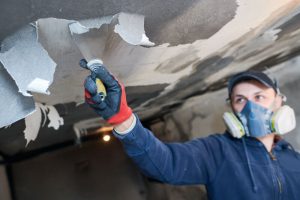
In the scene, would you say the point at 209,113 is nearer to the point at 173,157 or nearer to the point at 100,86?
the point at 173,157

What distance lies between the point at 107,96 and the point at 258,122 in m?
0.86

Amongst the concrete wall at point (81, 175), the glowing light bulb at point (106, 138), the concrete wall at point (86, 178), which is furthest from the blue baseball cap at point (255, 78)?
the concrete wall at point (81, 175)

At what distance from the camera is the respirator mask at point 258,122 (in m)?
1.61

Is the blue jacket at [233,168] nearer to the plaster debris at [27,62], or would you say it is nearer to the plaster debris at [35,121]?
the plaster debris at [35,121]

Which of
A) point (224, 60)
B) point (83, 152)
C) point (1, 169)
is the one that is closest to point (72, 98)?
point (224, 60)

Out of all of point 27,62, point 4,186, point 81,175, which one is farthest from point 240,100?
point 81,175

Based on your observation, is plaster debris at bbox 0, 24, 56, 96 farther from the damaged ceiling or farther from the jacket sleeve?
the jacket sleeve

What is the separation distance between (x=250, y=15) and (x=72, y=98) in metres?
0.96

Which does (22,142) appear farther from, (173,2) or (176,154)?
(173,2)

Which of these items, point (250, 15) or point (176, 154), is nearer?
point (250, 15)

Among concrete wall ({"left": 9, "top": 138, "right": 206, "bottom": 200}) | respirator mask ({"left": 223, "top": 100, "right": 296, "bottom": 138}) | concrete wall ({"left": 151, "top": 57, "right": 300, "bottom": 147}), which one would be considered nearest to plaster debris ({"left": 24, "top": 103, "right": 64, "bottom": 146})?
respirator mask ({"left": 223, "top": 100, "right": 296, "bottom": 138})

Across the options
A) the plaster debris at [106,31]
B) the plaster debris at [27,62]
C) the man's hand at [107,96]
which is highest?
the plaster debris at [106,31]

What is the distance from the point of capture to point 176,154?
1.45m

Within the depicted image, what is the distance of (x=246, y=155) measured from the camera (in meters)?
1.66
